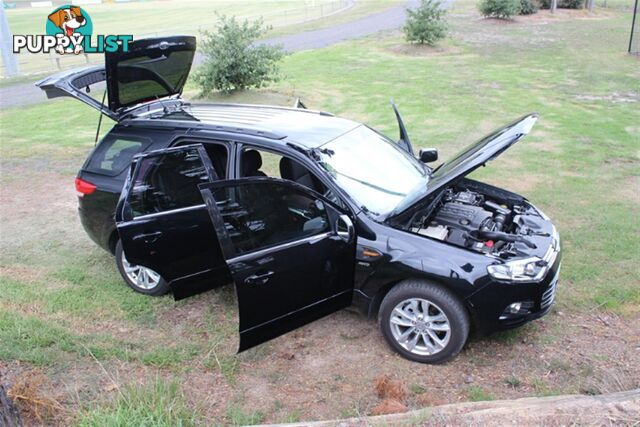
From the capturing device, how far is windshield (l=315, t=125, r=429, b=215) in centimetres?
471

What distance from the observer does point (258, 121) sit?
5.36 meters

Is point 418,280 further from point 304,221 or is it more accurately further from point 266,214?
point 266,214

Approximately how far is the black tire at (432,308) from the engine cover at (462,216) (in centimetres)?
77

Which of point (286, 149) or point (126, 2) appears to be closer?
point (286, 149)

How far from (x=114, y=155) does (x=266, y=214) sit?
91.1 inches

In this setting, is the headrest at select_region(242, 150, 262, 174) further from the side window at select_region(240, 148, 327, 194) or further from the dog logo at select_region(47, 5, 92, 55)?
the dog logo at select_region(47, 5, 92, 55)

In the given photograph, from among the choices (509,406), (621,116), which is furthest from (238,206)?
(621,116)

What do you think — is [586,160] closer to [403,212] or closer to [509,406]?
[403,212]

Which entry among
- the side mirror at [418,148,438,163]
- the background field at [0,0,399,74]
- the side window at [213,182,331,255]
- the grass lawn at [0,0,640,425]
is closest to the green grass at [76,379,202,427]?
the grass lawn at [0,0,640,425]

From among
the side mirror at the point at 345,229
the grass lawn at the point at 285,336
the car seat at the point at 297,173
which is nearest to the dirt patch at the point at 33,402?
the grass lawn at the point at 285,336

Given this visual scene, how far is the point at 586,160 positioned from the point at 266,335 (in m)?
7.37

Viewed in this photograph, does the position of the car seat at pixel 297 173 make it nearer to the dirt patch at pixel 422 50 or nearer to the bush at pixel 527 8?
the dirt patch at pixel 422 50

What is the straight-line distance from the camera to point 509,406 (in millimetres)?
3320

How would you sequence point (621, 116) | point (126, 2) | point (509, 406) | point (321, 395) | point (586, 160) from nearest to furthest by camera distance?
1. point (509, 406)
2. point (321, 395)
3. point (586, 160)
4. point (621, 116)
5. point (126, 2)
